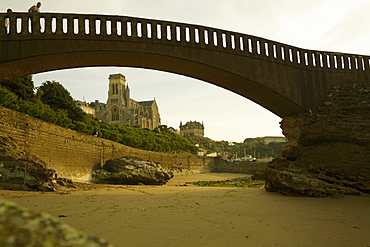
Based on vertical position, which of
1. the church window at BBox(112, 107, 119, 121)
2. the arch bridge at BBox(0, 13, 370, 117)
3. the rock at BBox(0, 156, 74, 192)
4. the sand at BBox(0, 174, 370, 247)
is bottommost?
the sand at BBox(0, 174, 370, 247)

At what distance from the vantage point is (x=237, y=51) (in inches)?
517

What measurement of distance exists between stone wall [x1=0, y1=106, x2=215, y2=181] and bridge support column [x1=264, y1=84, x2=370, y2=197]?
10.1m

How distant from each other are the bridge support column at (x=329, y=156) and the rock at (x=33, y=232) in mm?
11011

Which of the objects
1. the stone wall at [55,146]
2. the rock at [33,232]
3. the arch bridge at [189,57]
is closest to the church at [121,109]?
the stone wall at [55,146]

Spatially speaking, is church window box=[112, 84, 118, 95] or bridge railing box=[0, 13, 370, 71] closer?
bridge railing box=[0, 13, 370, 71]

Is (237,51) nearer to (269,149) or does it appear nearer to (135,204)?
(135,204)

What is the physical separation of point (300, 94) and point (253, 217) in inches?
322

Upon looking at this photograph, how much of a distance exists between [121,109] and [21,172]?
9191cm

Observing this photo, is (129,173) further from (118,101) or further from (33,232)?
(118,101)

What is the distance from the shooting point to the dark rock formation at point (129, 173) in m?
21.6

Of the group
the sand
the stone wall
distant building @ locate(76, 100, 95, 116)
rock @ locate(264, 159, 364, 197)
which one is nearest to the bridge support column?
rock @ locate(264, 159, 364, 197)

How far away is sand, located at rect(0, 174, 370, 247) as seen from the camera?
5.50m

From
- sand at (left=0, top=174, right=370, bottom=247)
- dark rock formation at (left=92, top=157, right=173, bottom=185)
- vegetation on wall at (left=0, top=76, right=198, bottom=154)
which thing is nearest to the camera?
sand at (left=0, top=174, right=370, bottom=247)

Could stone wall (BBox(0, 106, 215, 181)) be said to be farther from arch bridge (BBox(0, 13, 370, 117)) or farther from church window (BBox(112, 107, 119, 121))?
church window (BBox(112, 107, 119, 121))
